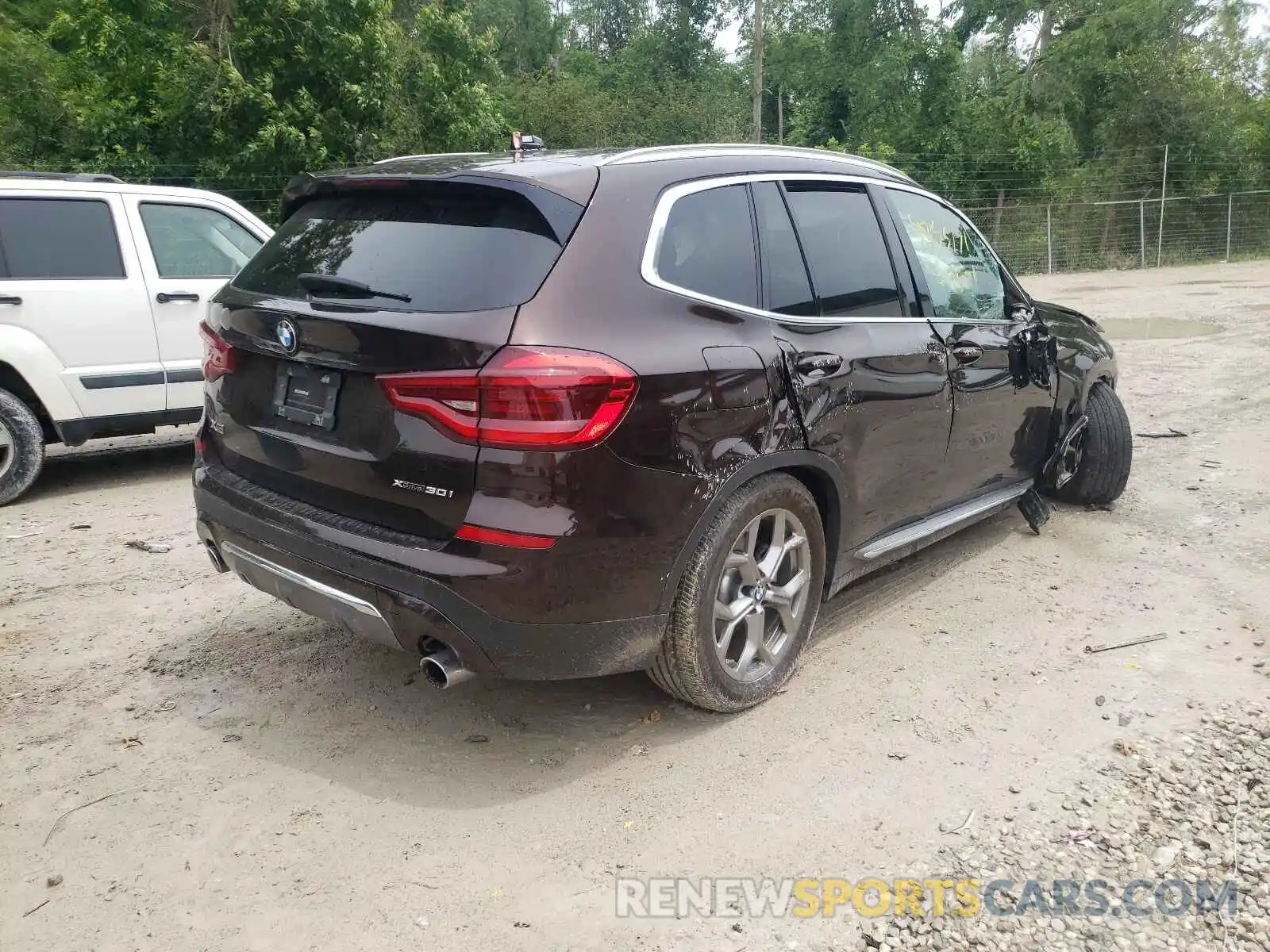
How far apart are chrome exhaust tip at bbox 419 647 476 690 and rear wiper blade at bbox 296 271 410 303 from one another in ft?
3.32

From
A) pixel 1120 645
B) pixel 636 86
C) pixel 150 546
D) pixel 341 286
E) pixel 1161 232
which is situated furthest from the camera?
pixel 636 86

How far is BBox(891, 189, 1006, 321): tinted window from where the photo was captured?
418 cm

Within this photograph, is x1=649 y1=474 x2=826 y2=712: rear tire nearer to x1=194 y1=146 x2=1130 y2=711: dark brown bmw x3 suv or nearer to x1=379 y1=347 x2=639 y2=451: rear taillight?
x1=194 y1=146 x2=1130 y2=711: dark brown bmw x3 suv

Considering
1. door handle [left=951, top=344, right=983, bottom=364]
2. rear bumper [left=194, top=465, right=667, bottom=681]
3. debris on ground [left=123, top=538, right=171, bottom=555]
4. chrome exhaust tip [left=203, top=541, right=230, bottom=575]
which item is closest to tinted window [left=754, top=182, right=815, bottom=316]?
door handle [left=951, top=344, right=983, bottom=364]

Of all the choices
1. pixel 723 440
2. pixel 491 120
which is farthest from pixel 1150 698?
pixel 491 120

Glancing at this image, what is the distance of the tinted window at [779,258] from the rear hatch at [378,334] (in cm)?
79

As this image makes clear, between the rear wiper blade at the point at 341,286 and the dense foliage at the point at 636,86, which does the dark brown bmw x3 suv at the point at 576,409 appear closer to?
the rear wiper blade at the point at 341,286

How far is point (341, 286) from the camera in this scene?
3035mm

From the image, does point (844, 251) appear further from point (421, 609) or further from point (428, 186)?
point (421, 609)

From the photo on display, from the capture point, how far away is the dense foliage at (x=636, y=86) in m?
15.0

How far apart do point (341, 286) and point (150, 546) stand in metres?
2.90

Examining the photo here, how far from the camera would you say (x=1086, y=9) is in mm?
32344

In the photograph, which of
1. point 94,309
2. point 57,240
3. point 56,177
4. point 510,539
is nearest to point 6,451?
point 94,309

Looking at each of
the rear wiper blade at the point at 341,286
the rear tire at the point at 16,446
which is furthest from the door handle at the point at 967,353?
the rear tire at the point at 16,446
